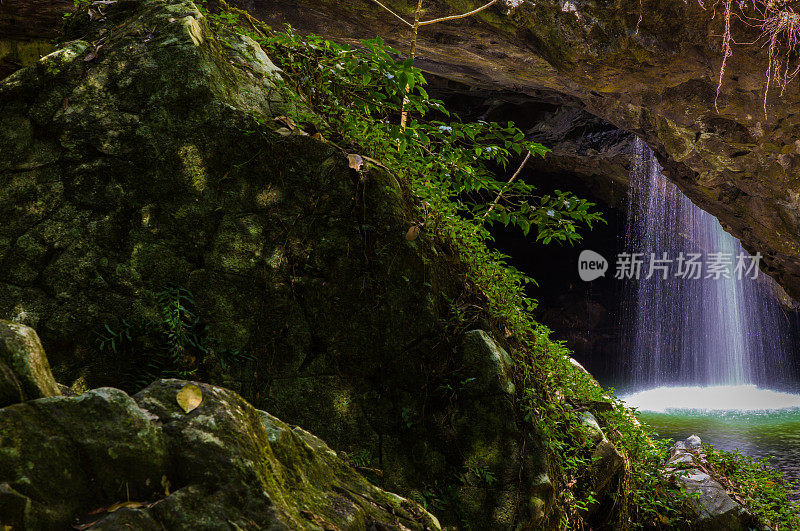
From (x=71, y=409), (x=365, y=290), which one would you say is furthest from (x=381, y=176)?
(x=71, y=409)

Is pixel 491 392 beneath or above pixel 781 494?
above

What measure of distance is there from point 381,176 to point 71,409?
182 cm

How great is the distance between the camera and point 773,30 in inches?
237

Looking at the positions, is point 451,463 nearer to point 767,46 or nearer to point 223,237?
point 223,237

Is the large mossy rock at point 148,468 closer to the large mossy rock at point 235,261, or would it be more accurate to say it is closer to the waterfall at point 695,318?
the large mossy rock at point 235,261

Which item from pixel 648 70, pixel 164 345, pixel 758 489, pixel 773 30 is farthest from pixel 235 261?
pixel 773 30

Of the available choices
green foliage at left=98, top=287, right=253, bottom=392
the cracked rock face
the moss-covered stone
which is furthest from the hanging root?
the moss-covered stone

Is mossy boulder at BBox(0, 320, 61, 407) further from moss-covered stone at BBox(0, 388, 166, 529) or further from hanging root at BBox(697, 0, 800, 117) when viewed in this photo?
hanging root at BBox(697, 0, 800, 117)

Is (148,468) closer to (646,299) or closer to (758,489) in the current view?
(758,489)

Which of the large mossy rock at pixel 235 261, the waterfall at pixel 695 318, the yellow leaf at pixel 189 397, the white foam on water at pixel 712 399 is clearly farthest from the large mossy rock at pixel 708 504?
the waterfall at pixel 695 318

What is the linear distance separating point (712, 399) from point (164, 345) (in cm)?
1699

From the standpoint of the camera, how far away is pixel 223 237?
2.28 m

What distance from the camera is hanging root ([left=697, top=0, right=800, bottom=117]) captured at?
5.87 metres

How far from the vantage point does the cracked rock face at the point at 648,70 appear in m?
6.49
